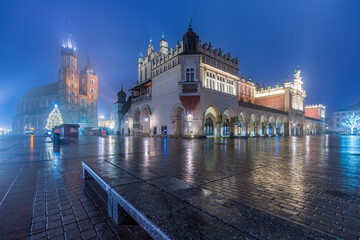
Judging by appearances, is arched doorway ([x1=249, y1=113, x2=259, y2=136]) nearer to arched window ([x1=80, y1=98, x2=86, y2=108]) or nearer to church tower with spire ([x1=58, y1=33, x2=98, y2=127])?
church tower with spire ([x1=58, y1=33, x2=98, y2=127])

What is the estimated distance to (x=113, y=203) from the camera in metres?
2.45

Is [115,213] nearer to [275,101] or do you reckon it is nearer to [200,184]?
[200,184]

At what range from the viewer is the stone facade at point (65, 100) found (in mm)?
78375

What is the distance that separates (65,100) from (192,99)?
77990 millimetres

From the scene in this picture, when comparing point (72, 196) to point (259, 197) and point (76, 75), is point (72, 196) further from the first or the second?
point (76, 75)

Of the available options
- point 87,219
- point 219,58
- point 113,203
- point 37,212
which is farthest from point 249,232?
point 219,58

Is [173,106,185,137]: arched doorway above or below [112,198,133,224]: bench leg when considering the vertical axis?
above

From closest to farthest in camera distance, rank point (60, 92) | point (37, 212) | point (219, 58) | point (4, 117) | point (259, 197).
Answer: point (37, 212) → point (259, 197) → point (219, 58) → point (60, 92) → point (4, 117)

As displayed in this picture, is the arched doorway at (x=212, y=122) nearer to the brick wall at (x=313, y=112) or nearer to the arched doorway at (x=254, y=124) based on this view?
the arched doorway at (x=254, y=124)

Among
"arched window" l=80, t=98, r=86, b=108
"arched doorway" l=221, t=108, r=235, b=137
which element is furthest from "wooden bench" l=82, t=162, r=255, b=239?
"arched window" l=80, t=98, r=86, b=108

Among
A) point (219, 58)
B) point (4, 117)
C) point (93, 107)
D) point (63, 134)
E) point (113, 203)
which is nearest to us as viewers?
point (113, 203)

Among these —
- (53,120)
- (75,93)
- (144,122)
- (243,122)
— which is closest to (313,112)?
(243,122)

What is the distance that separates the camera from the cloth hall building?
2597 centimetres

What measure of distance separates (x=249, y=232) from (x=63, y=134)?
93.7 feet
